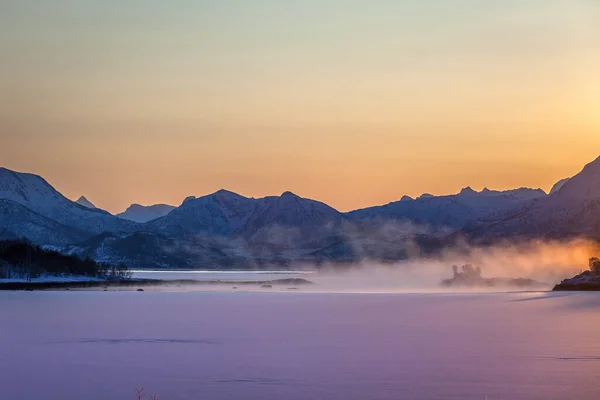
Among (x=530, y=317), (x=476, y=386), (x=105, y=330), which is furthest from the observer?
(x=530, y=317)

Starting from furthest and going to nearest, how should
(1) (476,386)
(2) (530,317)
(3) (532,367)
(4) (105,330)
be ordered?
(2) (530,317) < (4) (105,330) < (3) (532,367) < (1) (476,386)

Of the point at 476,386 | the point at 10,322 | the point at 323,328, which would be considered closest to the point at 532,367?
the point at 476,386

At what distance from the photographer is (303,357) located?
62.5 m

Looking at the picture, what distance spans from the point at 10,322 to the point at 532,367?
2280 inches

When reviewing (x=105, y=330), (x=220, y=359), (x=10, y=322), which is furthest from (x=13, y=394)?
(x=10, y=322)

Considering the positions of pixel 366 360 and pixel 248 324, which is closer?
pixel 366 360

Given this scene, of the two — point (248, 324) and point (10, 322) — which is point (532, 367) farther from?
point (10, 322)

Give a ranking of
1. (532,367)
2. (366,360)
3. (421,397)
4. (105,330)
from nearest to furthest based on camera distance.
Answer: (421,397) → (532,367) → (366,360) → (105,330)

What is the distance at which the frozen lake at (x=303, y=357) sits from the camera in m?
47.5

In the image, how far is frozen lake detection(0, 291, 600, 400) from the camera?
1870 inches

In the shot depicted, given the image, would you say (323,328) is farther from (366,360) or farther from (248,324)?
(366,360)

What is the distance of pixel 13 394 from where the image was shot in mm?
46406

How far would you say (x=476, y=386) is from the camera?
48281 millimetres

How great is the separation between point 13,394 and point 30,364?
12.7 meters
